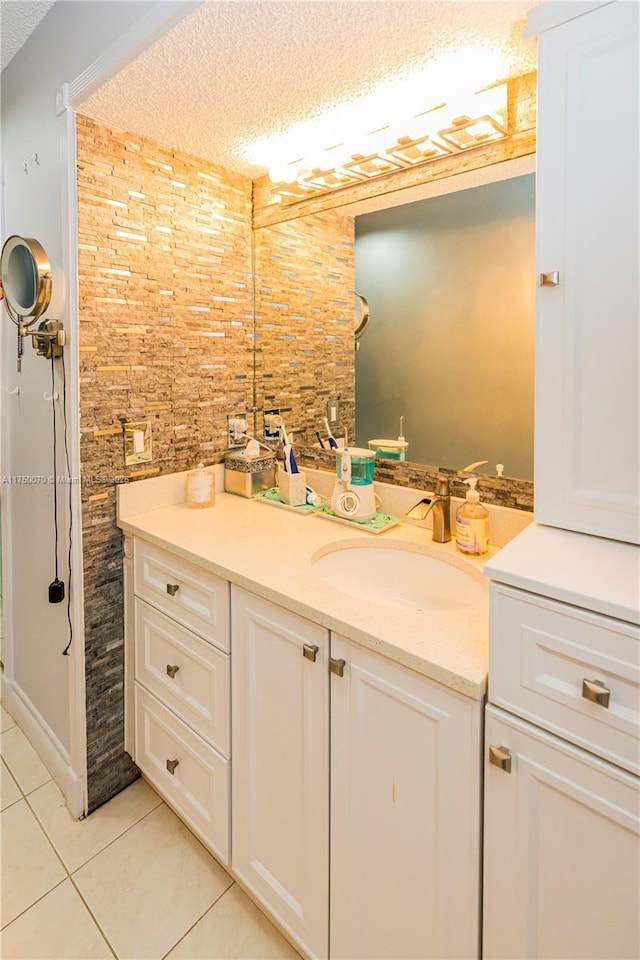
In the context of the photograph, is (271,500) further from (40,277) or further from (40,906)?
(40,906)

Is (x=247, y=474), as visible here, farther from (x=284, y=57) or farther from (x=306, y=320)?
(x=284, y=57)

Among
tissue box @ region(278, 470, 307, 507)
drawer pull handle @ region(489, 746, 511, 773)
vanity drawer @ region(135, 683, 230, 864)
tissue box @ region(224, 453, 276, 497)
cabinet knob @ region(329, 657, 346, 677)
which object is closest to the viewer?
drawer pull handle @ region(489, 746, 511, 773)

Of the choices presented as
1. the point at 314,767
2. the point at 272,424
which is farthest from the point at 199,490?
the point at 314,767

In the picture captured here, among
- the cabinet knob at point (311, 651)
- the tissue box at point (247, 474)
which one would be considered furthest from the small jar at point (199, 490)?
the cabinet knob at point (311, 651)

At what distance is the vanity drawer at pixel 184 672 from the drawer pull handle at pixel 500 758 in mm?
696

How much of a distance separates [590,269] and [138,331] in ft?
4.12

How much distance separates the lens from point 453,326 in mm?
1427

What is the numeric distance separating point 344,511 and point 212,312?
85 centimetres

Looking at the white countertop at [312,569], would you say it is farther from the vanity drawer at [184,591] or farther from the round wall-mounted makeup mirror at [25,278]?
the round wall-mounted makeup mirror at [25,278]

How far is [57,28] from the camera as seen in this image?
1.48 metres

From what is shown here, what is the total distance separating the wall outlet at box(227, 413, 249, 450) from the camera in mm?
1936

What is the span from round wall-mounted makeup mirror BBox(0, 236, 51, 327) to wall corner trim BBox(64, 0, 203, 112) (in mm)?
404

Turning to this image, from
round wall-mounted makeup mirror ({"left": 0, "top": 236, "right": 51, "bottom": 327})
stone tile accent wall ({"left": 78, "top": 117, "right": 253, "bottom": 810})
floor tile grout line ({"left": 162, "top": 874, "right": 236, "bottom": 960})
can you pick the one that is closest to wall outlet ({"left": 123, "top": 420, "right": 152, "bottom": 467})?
stone tile accent wall ({"left": 78, "top": 117, "right": 253, "bottom": 810})

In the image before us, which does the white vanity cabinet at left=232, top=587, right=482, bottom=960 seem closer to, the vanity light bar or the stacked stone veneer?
the stacked stone veneer
